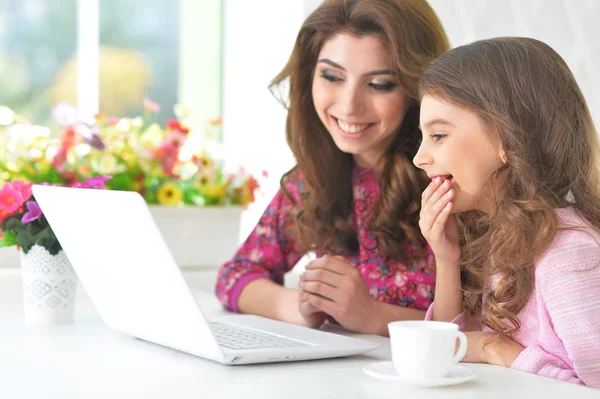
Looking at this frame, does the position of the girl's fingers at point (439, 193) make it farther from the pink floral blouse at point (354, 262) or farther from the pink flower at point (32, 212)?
the pink flower at point (32, 212)

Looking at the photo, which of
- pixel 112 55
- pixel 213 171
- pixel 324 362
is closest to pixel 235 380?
pixel 324 362

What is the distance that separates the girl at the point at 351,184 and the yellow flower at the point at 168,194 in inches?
24.8

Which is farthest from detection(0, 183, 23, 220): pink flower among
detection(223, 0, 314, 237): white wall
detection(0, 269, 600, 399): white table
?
detection(223, 0, 314, 237): white wall

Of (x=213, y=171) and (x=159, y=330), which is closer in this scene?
Answer: (x=159, y=330)

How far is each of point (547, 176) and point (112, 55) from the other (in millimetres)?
2514

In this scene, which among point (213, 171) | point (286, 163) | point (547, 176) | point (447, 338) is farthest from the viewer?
point (286, 163)

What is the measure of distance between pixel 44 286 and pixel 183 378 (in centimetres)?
56

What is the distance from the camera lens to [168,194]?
2562mm

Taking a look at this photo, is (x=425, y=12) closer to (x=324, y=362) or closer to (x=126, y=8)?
(x=324, y=362)

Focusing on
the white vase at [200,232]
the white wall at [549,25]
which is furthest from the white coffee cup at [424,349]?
the white vase at [200,232]

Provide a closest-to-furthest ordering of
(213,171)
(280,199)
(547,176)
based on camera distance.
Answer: (547,176), (280,199), (213,171)

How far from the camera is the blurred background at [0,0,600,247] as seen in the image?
316cm

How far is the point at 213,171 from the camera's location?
2.66 metres

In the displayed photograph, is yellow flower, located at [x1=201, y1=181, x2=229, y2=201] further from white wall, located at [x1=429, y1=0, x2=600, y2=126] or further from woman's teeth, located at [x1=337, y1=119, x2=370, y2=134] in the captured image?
woman's teeth, located at [x1=337, y1=119, x2=370, y2=134]
